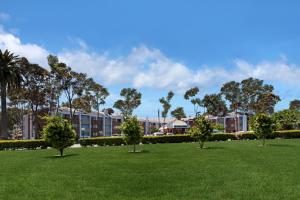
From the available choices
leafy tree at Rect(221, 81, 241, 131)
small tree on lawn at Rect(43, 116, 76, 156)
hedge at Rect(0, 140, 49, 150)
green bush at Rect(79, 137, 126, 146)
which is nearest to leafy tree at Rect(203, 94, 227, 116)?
leafy tree at Rect(221, 81, 241, 131)

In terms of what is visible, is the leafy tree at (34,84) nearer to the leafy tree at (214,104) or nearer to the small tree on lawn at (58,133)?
the small tree on lawn at (58,133)

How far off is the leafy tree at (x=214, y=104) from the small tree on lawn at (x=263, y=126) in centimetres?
8068

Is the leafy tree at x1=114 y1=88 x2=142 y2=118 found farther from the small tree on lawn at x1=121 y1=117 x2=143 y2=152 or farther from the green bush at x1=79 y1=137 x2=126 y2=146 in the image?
the small tree on lawn at x1=121 y1=117 x2=143 y2=152

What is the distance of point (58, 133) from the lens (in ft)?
106

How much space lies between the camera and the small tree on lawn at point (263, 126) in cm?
3884

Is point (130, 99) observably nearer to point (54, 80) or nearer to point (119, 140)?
point (54, 80)

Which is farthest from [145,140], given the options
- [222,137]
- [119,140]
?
[222,137]

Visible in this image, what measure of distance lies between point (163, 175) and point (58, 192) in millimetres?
4774

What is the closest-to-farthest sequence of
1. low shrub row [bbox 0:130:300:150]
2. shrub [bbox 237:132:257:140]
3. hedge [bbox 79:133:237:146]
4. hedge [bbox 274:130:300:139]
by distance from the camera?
low shrub row [bbox 0:130:300:150] → hedge [bbox 79:133:237:146] → hedge [bbox 274:130:300:139] → shrub [bbox 237:132:257:140]

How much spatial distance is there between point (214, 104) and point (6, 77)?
240 feet

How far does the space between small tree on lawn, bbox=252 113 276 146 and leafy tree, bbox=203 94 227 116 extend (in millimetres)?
80682

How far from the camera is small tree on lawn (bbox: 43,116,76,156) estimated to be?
105 feet

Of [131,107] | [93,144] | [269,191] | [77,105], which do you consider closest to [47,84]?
[77,105]

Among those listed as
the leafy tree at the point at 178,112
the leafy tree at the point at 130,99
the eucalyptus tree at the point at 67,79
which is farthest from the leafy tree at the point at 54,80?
the leafy tree at the point at 178,112
